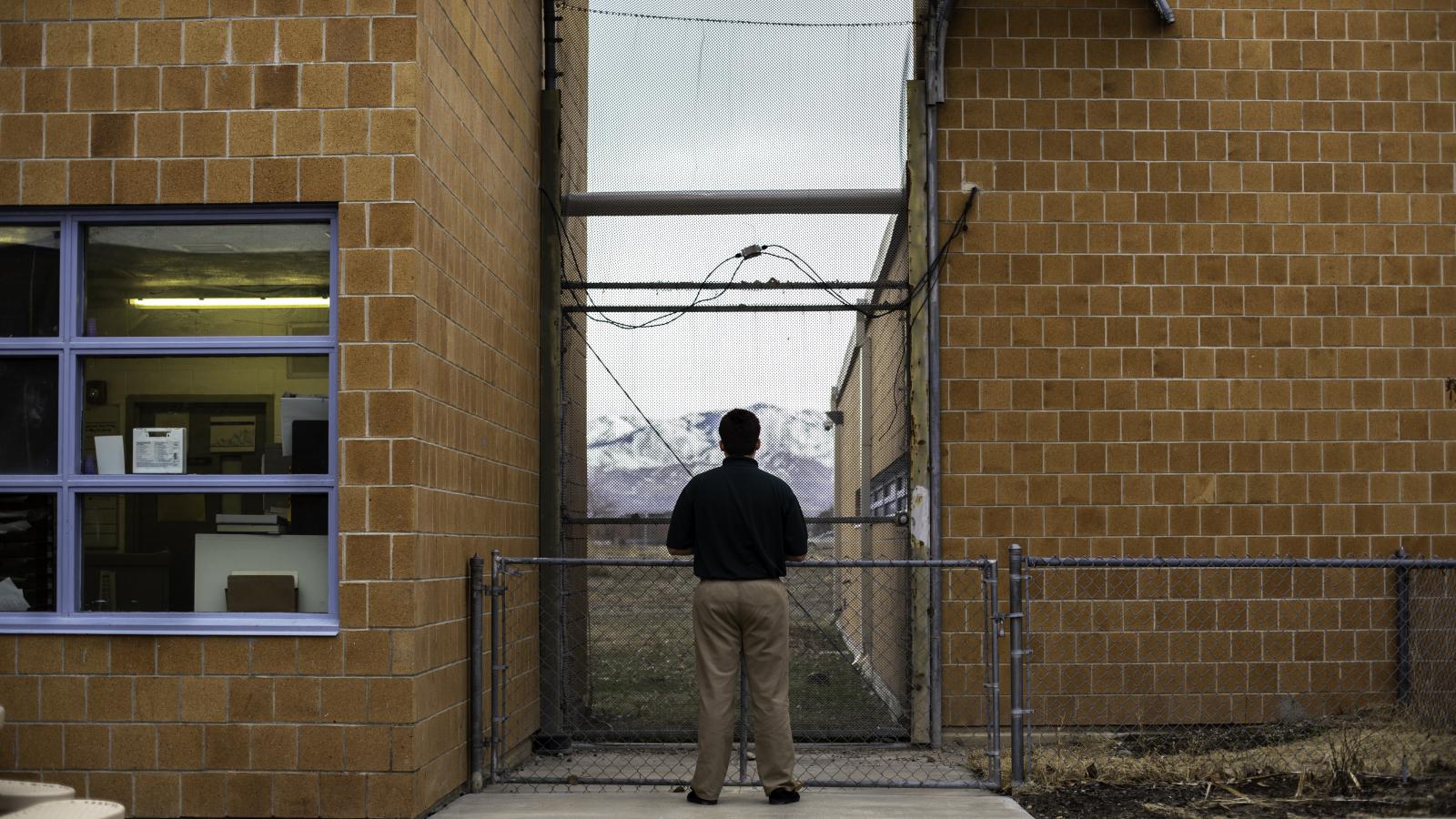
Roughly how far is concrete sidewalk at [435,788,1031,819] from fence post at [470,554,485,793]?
0.14 meters

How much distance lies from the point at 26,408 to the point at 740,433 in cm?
341

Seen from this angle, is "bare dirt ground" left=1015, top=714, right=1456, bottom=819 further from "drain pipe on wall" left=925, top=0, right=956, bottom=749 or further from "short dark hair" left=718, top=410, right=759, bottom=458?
"short dark hair" left=718, top=410, right=759, bottom=458

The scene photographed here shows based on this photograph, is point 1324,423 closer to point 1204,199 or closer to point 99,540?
point 1204,199

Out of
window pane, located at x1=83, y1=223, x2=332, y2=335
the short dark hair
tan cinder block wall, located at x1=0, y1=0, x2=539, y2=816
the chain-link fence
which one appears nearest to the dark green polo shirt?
the short dark hair

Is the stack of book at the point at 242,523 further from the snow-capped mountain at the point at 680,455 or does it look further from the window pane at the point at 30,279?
the snow-capped mountain at the point at 680,455

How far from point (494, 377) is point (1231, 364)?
4648 mm

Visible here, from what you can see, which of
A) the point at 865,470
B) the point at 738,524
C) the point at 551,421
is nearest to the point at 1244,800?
the point at 738,524

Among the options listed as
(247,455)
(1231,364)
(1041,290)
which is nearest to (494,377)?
(247,455)

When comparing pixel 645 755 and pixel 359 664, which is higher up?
pixel 359 664

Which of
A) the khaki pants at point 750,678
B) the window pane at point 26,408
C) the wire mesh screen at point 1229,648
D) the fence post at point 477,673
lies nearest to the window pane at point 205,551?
the window pane at point 26,408

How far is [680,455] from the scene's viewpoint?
9.16 meters

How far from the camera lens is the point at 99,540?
6.49 metres

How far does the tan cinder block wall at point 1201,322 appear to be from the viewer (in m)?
8.82

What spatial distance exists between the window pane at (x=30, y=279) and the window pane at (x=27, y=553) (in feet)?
2.62
